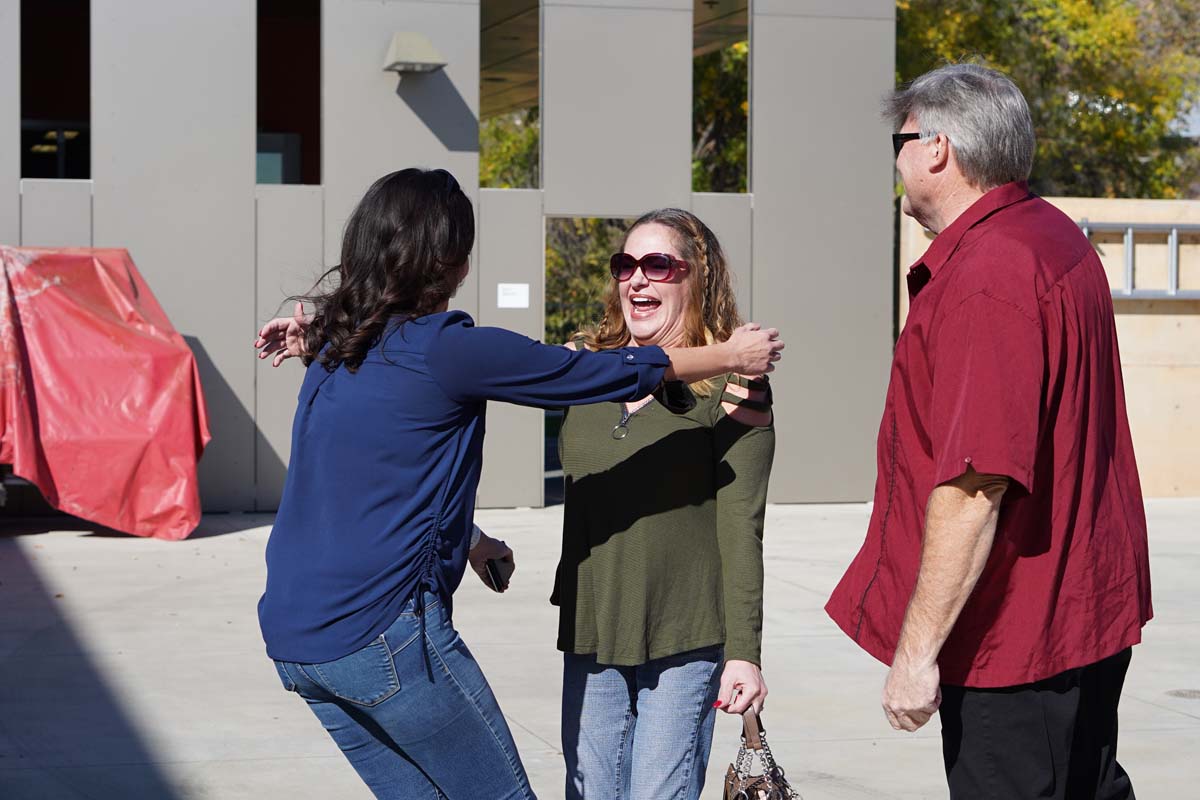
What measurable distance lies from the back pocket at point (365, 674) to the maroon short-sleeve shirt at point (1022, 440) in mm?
941

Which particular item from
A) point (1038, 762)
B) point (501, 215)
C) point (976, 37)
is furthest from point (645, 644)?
point (976, 37)

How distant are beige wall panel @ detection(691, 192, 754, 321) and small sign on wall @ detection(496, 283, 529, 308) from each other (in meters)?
1.78

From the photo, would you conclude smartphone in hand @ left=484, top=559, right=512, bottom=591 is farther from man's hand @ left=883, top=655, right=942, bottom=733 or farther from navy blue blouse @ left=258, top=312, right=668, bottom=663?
man's hand @ left=883, top=655, right=942, bottom=733

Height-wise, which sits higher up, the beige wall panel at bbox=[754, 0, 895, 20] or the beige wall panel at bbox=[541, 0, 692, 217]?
the beige wall panel at bbox=[754, 0, 895, 20]

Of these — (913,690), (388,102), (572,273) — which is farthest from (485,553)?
(572,273)

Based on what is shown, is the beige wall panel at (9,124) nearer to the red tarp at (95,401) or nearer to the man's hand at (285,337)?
the red tarp at (95,401)

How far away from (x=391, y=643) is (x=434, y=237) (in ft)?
2.50

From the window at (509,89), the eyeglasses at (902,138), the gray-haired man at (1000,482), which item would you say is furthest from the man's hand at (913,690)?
the window at (509,89)

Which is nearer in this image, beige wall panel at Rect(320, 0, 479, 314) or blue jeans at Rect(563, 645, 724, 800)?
blue jeans at Rect(563, 645, 724, 800)

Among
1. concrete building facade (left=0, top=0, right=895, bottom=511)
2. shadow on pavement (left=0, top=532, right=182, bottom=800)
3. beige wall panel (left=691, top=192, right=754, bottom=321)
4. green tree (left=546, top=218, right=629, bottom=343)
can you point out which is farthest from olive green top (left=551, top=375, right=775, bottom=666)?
green tree (left=546, top=218, right=629, bottom=343)

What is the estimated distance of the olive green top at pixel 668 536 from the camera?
3.40 meters

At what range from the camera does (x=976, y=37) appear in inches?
976

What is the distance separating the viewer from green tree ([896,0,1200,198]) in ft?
79.7

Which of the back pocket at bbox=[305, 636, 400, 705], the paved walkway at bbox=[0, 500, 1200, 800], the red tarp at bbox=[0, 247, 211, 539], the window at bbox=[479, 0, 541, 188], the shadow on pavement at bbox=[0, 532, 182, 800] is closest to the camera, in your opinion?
the back pocket at bbox=[305, 636, 400, 705]
